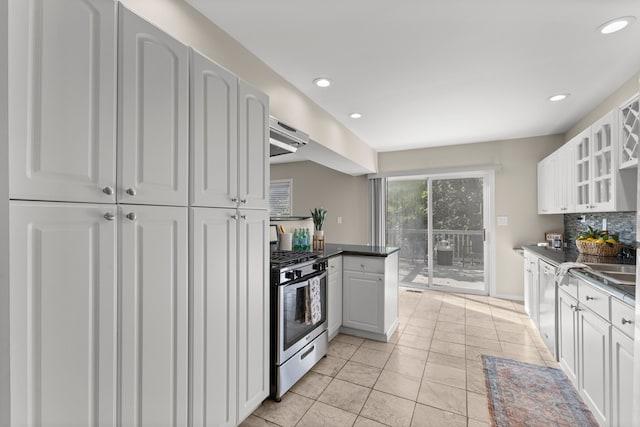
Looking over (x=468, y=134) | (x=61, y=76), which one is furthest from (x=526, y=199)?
(x=61, y=76)

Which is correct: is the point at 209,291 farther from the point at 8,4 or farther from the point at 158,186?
the point at 8,4

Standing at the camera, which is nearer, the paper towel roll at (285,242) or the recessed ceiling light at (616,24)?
the recessed ceiling light at (616,24)

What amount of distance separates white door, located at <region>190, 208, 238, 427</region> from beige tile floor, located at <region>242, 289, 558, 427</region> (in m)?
0.49

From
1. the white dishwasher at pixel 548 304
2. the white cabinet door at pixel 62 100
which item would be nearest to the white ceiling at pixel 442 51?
the white cabinet door at pixel 62 100

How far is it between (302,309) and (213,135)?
1471 millimetres

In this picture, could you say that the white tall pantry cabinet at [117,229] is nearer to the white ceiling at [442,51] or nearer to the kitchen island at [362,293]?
the white ceiling at [442,51]

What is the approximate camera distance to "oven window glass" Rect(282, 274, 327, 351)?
7.00ft

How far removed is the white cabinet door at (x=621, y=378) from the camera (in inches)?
55.6

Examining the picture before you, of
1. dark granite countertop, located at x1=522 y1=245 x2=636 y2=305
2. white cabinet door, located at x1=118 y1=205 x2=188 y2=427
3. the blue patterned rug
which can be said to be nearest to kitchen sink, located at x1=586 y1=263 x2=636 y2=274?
dark granite countertop, located at x1=522 y1=245 x2=636 y2=305

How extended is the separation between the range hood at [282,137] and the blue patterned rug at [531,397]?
2.45 m

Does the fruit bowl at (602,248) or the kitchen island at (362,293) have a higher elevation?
the fruit bowl at (602,248)

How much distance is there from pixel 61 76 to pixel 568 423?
3.02m

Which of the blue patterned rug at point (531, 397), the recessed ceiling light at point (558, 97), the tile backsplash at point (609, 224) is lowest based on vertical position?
the blue patterned rug at point (531, 397)

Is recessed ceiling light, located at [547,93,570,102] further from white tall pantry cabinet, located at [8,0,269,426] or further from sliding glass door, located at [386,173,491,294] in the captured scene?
white tall pantry cabinet, located at [8,0,269,426]
